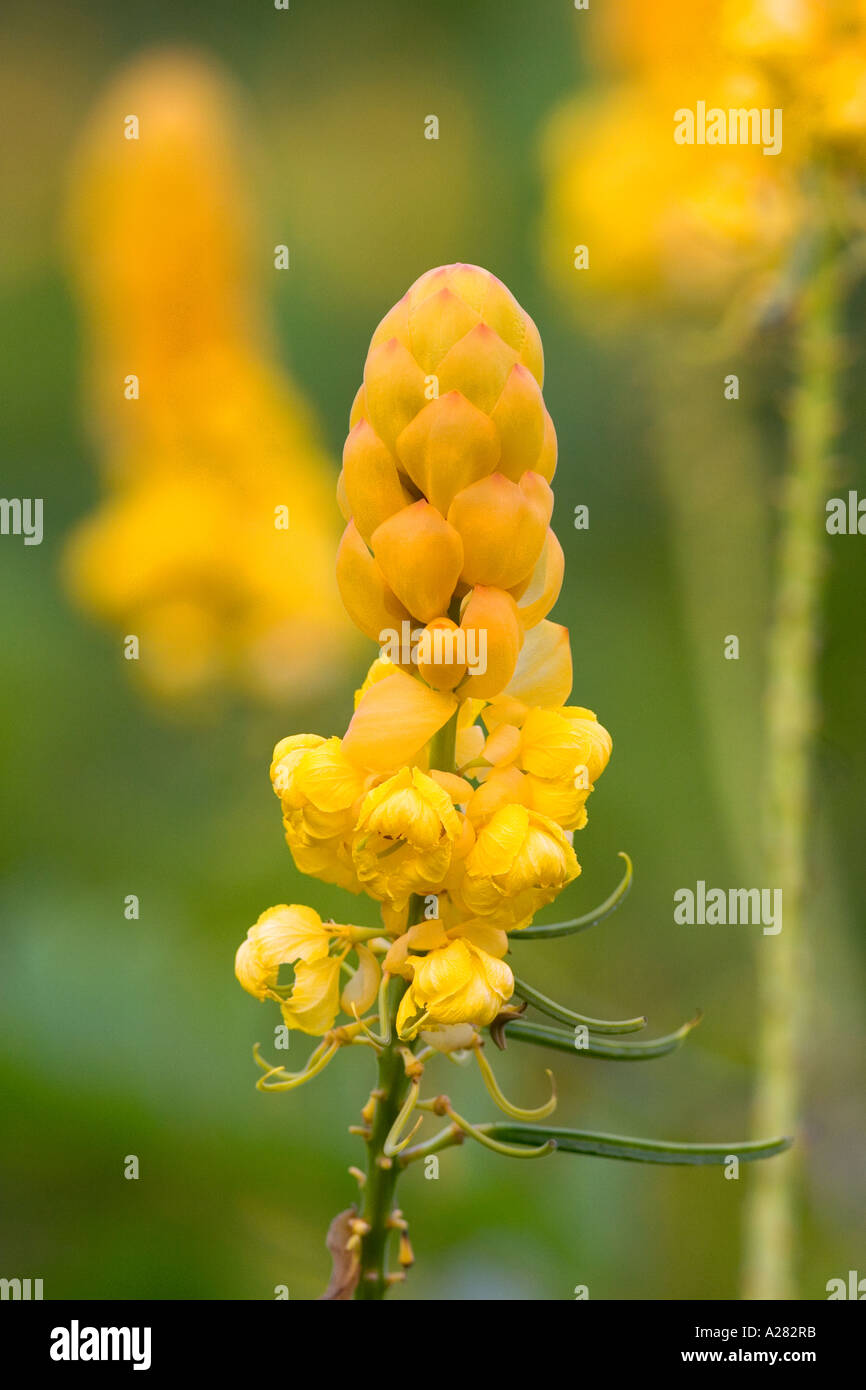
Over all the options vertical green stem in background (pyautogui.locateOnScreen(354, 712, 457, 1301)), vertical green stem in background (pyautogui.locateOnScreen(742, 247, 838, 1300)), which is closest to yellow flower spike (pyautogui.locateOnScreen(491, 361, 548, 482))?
vertical green stem in background (pyautogui.locateOnScreen(354, 712, 457, 1301))

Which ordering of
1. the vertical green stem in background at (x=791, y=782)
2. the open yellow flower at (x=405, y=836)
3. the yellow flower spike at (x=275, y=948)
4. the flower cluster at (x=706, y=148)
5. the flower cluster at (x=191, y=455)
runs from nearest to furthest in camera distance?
1. the open yellow flower at (x=405, y=836)
2. the yellow flower spike at (x=275, y=948)
3. the vertical green stem in background at (x=791, y=782)
4. the flower cluster at (x=706, y=148)
5. the flower cluster at (x=191, y=455)

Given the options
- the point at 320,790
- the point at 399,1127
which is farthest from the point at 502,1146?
the point at 320,790

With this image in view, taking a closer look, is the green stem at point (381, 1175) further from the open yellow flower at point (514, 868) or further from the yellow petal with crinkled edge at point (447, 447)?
the yellow petal with crinkled edge at point (447, 447)

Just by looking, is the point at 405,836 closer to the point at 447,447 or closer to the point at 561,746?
the point at 561,746

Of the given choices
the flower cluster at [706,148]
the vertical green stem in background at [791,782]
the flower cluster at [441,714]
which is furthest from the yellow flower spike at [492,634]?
the flower cluster at [706,148]

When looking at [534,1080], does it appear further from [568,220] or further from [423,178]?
[423,178]
